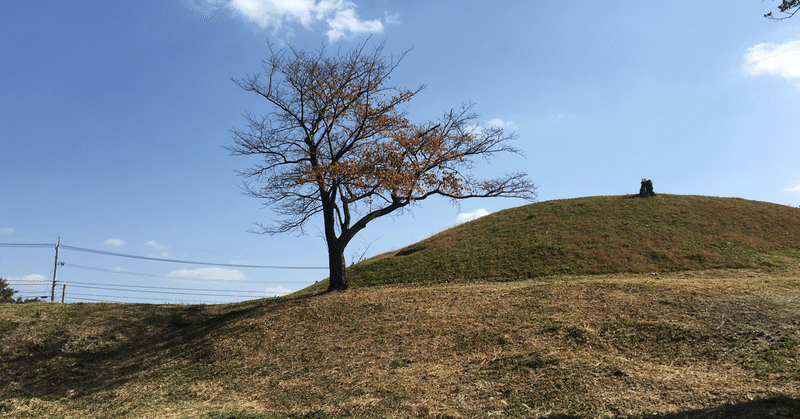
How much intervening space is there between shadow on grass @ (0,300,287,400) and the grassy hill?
0.08m

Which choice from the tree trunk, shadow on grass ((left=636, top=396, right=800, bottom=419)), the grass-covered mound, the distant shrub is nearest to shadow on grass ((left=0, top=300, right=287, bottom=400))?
the tree trunk

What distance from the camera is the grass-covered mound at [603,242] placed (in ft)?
79.4

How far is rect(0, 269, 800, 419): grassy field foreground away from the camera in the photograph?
425 inches

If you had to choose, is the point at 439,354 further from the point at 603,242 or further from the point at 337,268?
the point at 603,242

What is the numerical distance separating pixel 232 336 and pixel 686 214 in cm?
2723

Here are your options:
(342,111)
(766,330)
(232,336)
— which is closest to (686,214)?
(766,330)

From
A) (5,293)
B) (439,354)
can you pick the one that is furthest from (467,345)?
(5,293)

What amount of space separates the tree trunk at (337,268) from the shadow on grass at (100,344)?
3208 millimetres

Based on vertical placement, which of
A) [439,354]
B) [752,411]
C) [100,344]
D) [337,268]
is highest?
[337,268]

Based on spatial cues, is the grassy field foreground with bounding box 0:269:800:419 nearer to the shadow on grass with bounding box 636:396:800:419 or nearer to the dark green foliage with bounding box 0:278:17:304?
the shadow on grass with bounding box 636:396:800:419

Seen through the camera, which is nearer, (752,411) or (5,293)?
(752,411)

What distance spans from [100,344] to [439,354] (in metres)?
13.5

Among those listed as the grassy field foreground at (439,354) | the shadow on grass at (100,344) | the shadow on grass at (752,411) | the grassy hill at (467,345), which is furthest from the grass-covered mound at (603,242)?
the shadow on grass at (752,411)

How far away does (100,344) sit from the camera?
19047mm
